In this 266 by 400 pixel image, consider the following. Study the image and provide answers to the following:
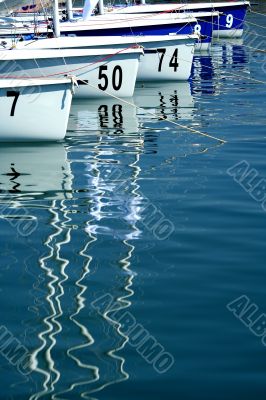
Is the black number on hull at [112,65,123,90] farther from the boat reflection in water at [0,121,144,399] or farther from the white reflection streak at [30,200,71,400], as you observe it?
the white reflection streak at [30,200,71,400]

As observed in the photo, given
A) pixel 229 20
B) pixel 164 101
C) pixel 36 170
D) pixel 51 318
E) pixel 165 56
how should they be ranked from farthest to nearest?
1. pixel 229 20
2. pixel 165 56
3. pixel 164 101
4. pixel 36 170
5. pixel 51 318

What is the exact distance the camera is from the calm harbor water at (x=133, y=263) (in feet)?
26.6

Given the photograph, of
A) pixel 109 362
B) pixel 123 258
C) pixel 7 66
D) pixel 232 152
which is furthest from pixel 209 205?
pixel 7 66

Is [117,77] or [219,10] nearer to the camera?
[117,77]

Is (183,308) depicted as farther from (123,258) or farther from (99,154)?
(99,154)

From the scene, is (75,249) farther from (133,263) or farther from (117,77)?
(117,77)

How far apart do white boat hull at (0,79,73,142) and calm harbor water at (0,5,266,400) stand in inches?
12.1

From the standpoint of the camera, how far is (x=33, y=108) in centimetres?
1753

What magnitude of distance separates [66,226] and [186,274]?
245cm

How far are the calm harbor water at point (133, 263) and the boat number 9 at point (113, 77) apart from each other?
145 inches

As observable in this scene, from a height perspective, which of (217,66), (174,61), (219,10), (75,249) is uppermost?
(75,249)

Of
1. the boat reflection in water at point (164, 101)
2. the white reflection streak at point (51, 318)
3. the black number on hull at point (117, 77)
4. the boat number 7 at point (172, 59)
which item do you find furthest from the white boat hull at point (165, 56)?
the white reflection streak at point (51, 318)

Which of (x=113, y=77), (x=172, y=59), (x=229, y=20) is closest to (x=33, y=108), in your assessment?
(x=113, y=77)

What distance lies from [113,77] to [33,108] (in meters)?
6.32
